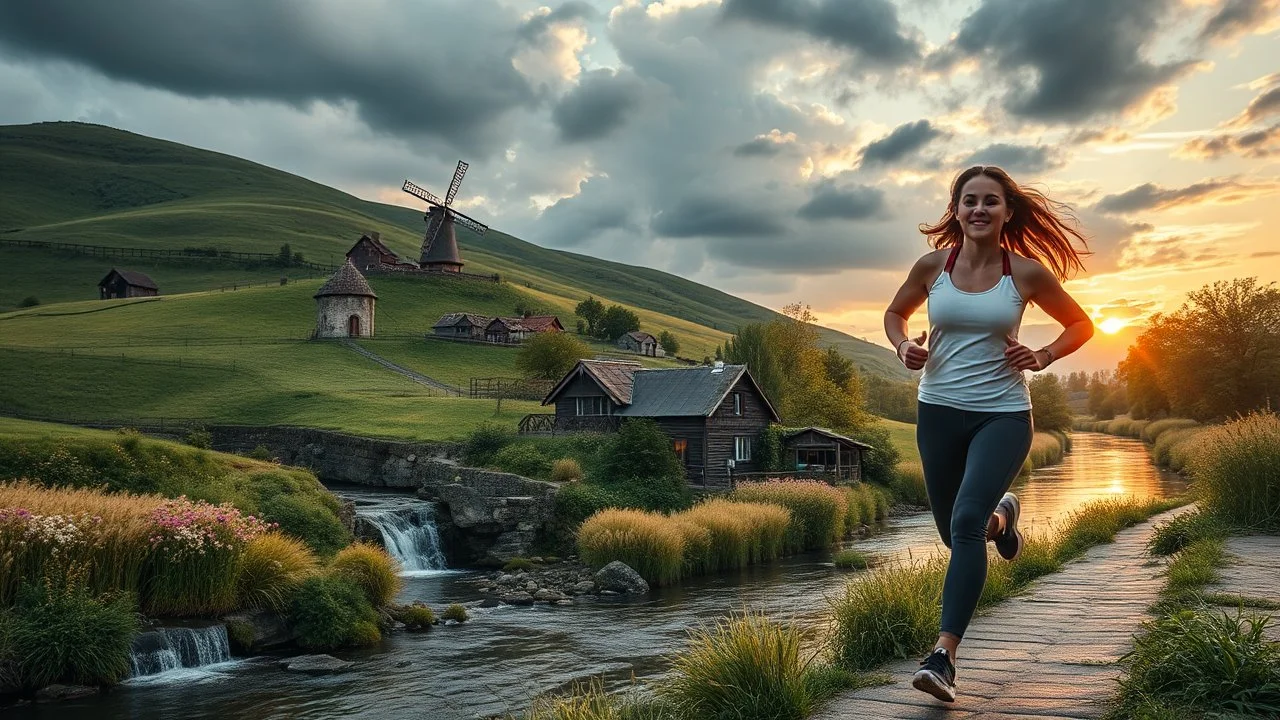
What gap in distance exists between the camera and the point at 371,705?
15.0 meters

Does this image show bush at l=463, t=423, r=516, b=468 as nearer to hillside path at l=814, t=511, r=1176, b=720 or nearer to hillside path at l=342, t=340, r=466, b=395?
hillside path at l=342, t=340, r=466, b=395

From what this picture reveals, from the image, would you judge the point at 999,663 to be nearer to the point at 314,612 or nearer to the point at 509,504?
the point at 314,612

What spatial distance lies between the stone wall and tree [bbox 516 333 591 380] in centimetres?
2387

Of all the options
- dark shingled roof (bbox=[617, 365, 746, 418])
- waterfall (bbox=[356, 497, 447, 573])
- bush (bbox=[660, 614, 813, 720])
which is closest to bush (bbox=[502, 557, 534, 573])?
waterfall (bbox=[356, 497, 447, 573])

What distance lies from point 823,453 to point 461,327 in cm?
5886

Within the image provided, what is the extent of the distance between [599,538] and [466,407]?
3621 cm

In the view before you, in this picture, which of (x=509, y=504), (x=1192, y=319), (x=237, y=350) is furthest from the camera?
(x=237, y=350)

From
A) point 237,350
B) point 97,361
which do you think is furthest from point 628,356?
point 97,361

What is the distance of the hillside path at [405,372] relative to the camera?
254 feet

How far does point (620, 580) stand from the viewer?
86.0 ft

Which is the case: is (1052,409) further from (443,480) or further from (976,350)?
(976,350)

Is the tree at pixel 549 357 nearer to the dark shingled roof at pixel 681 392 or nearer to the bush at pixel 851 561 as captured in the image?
the dark shingled roof at pixel 681 392

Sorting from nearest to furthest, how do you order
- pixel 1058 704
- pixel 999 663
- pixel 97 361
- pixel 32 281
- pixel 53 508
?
1. pixel 1058 704
2. pixel 999 663
3. pixel 53 508
4. pixel 97 361
5. pixel 32 281

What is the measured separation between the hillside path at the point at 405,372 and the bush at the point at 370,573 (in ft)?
171
